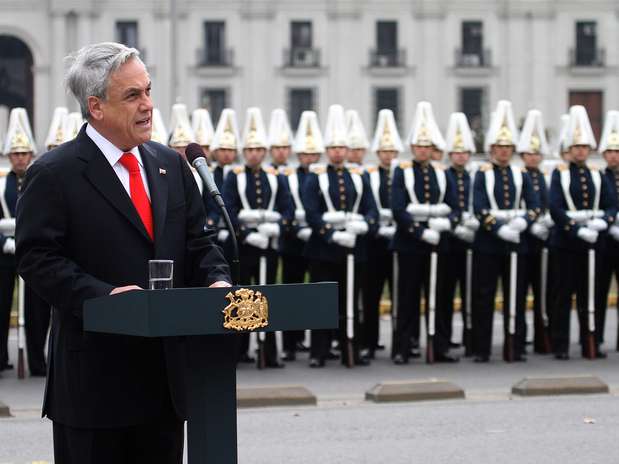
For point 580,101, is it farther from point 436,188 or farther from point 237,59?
point 436,188

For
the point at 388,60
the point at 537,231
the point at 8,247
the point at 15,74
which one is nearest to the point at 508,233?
the point at 537,231

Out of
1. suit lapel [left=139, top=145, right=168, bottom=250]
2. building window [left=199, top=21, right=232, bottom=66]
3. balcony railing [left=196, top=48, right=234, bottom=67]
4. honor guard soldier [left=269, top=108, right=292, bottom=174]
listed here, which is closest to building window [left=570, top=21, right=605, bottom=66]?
balcony railing [left=196, top=48, right=234, bottom=67]

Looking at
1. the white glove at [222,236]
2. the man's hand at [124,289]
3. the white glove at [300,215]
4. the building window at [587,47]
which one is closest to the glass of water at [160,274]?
the man's hand at [124,289]

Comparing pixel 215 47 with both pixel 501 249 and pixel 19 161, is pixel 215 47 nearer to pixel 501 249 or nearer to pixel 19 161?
pixel 501 249

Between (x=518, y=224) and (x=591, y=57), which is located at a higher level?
(x=591, y=57)

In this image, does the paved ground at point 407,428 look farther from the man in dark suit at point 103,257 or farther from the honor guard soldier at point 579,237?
the man in dark suit at point 103,257

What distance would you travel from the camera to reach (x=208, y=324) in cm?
441

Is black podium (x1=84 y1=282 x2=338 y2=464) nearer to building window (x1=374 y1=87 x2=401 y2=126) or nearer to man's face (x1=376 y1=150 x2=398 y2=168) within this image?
man's face (x1=376 y1=150 x2=398 y2=168)

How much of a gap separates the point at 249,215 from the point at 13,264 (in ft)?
6.86

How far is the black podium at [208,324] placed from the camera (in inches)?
172

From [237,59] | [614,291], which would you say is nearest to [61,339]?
[614,291]

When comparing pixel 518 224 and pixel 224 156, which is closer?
pixel 518 224

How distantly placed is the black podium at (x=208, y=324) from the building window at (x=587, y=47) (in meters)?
59.9

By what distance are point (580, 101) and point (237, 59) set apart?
15106mm
